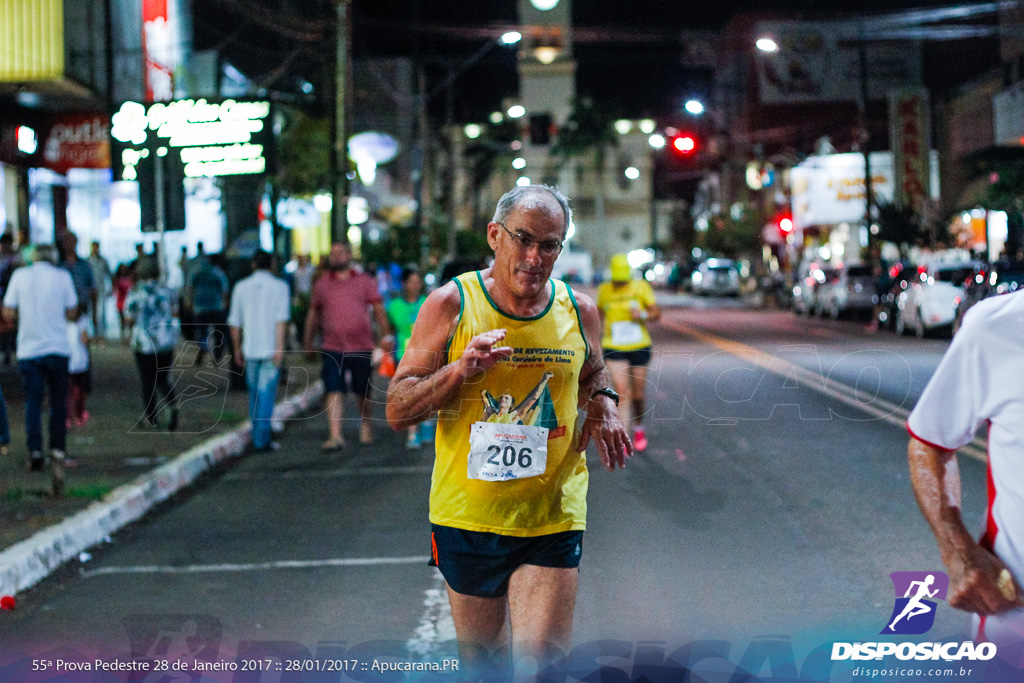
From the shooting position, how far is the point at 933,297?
87.7 feet

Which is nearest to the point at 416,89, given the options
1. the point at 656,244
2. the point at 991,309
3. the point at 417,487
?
the point at 417,487

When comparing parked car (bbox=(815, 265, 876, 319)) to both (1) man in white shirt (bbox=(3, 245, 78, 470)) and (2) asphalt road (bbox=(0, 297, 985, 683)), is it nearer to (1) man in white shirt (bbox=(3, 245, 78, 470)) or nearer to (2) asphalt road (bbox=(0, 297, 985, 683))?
(2) asphalt road (bbox=(0, 297, 985, 683))

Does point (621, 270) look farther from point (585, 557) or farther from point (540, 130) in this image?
point (540, 130)

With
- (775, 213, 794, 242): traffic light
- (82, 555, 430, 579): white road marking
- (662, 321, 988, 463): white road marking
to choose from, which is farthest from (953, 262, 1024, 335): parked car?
(775, 213, 794, 242): traffic light

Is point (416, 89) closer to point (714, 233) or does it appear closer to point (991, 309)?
point (991, 309)

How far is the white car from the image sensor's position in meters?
26.4

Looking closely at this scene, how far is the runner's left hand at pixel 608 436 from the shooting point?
13.0ft

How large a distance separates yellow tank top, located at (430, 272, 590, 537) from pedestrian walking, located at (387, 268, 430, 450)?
8530mm

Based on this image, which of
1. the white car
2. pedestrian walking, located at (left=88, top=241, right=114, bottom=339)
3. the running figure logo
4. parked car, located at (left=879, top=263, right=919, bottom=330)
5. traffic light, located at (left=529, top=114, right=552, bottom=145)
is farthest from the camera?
traffic light, located at (left=529, top=114, right=552, bottom=145)

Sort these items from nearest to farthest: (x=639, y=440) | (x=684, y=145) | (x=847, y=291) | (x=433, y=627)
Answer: (x=433, y=627) → (x=639, y=440) → (x=684, y=145) → (x=847, y=291)

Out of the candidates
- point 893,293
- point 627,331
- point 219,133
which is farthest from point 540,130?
point 627,331

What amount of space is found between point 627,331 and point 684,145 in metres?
18.1

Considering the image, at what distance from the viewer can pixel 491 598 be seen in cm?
383

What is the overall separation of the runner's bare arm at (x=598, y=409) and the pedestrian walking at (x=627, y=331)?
7.33 meters
